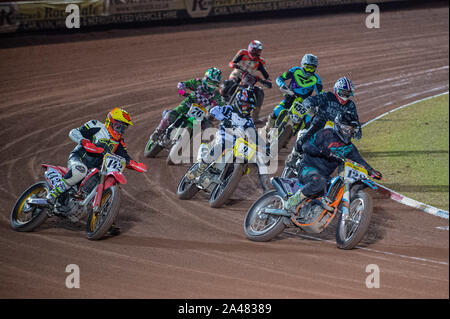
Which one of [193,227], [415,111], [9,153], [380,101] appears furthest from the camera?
[380,101]

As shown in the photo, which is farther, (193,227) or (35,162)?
(35,162)

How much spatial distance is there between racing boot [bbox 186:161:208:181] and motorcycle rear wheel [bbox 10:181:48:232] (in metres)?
2.62

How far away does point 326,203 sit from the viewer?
→ 10.2 metres

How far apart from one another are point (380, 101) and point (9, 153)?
33.7 ft

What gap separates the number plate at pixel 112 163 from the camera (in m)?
10.6

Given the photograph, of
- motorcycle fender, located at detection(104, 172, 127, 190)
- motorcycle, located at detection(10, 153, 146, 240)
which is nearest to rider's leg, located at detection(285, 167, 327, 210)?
motorcycle, located at detection(10, 153, 146, 240)

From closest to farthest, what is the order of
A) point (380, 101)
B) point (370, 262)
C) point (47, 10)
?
point (370, 262) → point (380, 101) → point (47, 10)

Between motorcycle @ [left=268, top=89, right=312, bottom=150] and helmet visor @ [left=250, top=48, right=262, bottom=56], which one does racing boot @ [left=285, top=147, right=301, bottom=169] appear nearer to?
motorcycle @ [left=268, top=89, right=312, bottom=150]

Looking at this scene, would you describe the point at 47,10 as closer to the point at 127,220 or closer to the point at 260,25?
the point at 260,25

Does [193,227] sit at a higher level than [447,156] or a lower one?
lower

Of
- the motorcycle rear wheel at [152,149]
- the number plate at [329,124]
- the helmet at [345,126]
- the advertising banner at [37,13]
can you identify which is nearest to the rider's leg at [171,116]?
the motorcycle rear wheel at [152,149]

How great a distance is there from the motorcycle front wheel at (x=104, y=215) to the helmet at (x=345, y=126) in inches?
135

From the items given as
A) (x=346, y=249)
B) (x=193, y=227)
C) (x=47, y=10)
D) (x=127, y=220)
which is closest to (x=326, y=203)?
(x=346, y=249)

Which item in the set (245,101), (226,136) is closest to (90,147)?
(226,136)
